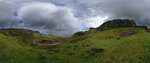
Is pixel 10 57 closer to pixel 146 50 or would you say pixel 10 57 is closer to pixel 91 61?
pixel 91 61

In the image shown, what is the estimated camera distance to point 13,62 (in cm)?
4744

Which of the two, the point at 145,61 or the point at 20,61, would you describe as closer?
the point at 145,61

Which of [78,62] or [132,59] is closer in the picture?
[132,59]

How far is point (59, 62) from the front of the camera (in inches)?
2084

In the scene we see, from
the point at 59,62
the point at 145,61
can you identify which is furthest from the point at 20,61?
the point at 145,61

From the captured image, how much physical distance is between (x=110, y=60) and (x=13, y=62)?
1385 inches

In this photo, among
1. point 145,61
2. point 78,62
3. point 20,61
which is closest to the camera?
point 145,61

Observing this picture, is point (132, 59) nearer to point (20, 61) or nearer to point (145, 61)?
point (145, 61)

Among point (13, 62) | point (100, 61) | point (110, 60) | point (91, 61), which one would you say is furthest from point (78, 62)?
point (13, 62)

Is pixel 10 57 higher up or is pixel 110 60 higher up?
pixel 10 57

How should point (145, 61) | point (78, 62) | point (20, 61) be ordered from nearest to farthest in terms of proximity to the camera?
point (145, 61), point (20, 61), point (78, 62)

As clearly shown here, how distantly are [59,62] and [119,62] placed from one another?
22.4 m

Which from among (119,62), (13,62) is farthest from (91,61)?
(13,62)

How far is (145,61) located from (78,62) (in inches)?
933
